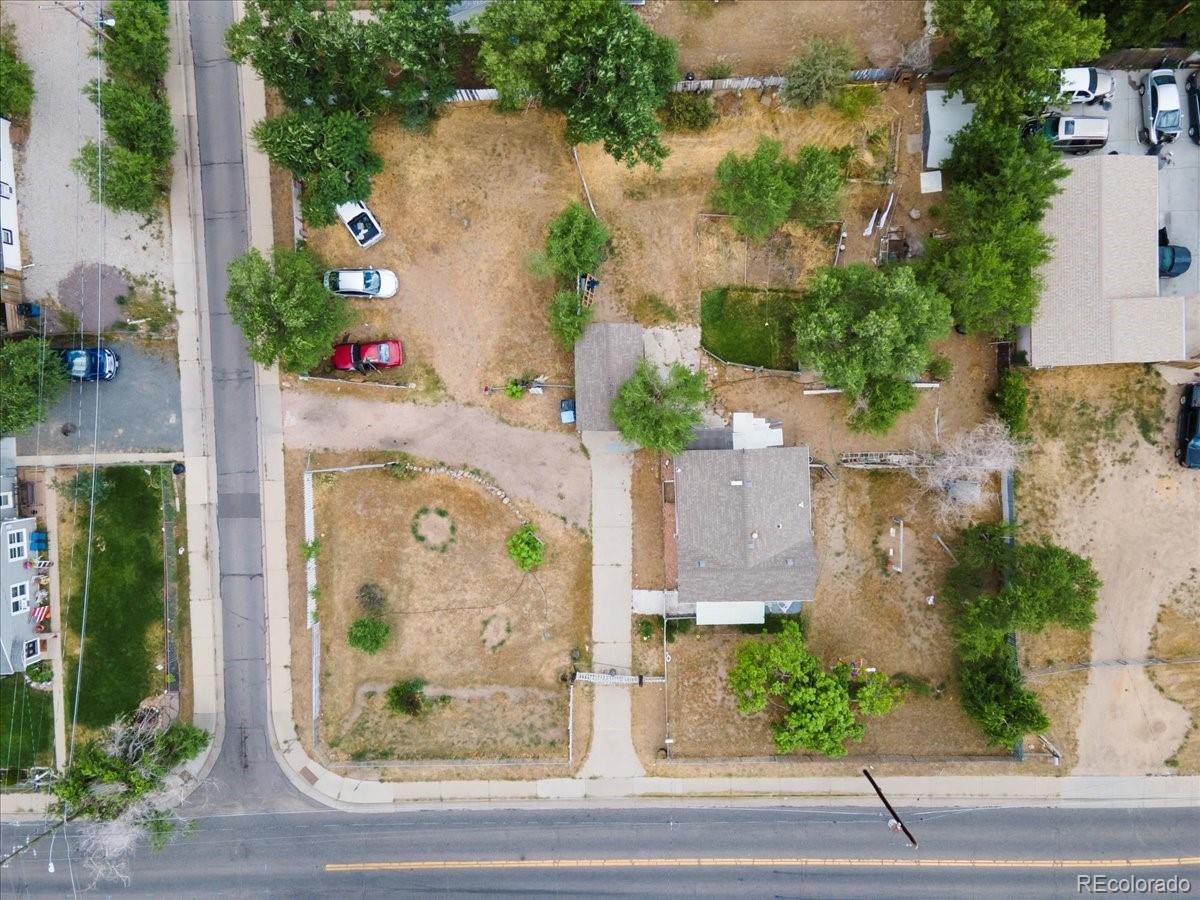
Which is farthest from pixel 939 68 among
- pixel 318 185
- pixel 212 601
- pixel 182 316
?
pixel 212 601

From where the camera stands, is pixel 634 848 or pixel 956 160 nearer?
pixel 956 160

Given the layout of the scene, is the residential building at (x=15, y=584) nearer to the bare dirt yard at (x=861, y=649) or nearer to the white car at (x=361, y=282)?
the white car at (x=361, y=282)

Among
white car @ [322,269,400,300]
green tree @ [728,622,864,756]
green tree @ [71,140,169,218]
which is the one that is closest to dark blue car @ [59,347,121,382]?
green tree @ [71,140,169,218]

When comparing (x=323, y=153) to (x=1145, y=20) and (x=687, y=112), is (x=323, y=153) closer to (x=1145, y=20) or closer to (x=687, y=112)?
(x=687, y=112)

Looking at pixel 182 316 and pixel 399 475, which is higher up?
pixel 182 316

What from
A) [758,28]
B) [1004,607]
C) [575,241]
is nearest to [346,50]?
[575,241]

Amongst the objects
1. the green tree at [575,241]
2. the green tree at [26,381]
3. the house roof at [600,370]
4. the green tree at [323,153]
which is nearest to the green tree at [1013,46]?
the green tree at [575,241]

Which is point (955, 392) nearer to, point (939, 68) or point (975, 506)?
point (975, 506)

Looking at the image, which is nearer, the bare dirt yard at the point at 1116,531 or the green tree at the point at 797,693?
the green tree at the point at 797,693
